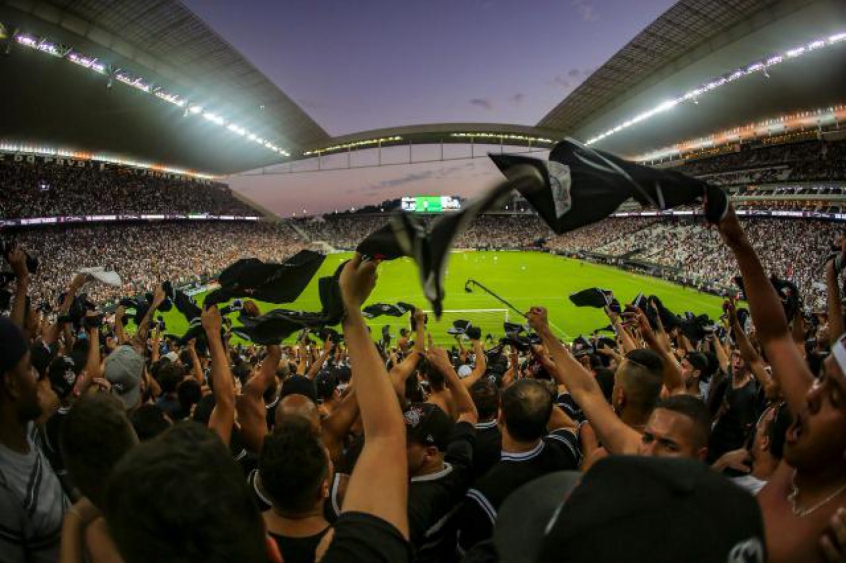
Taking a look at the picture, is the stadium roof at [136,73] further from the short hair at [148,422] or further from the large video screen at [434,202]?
the large video screen at [434,202]

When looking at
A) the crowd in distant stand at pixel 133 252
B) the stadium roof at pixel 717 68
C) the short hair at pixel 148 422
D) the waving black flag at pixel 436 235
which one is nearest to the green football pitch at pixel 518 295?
the crowd in distant stand at pixel 133 252

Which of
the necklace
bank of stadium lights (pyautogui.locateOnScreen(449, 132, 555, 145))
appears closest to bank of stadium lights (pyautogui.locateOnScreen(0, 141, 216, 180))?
bank of stadium lights (pyautogui.locateOnScreen(449, 132, 555, 145))

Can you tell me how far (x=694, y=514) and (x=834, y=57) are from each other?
42285mm

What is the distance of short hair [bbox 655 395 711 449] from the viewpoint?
8.41ft

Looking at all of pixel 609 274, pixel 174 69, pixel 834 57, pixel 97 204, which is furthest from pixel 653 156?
pixel 97 204

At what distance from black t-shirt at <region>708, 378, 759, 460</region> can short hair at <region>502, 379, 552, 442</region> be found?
7.47 ft

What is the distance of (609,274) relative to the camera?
143 ft

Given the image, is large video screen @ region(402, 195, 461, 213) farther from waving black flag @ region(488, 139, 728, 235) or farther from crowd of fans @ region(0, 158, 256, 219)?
waving black flag @ region(488, 139, 728, 235)

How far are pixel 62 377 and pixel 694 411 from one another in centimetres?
552

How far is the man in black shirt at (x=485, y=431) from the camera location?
11.9 ft

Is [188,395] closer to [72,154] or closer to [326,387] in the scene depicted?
[326,387]

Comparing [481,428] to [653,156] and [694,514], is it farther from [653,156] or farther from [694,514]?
[653,156]

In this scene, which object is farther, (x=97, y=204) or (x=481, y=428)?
(x=97, y=204)

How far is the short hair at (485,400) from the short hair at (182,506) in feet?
12.4
